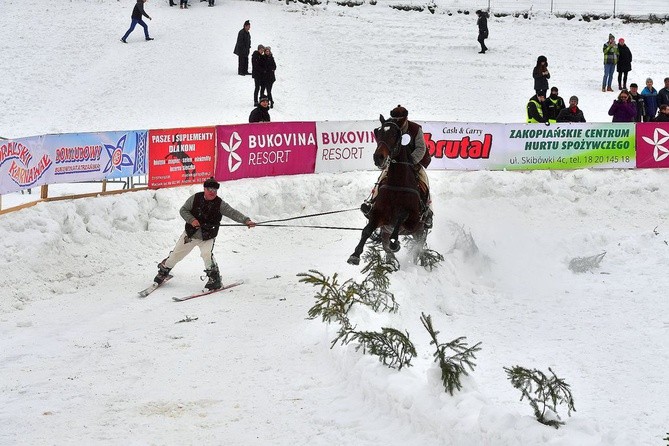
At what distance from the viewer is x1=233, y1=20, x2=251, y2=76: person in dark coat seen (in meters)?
27.3

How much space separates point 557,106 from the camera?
20906 millimetres

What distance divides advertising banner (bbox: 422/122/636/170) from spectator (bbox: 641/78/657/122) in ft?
7.84

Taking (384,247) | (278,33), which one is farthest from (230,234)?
(278,33)

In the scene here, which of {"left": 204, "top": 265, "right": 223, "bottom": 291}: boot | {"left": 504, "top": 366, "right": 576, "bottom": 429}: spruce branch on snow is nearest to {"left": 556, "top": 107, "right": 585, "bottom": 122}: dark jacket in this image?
{"left": 204, "top": 265, "right": 223, "bottom": 291}: boot

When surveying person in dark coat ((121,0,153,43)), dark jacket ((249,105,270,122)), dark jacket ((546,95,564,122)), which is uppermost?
person in dark coat ((121,0,153,43))

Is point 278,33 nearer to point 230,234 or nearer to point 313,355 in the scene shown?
point 230,234

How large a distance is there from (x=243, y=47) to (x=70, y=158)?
12670mm

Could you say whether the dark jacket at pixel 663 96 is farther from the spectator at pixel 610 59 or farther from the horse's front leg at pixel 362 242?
the horse's front leg at pixel 362 242

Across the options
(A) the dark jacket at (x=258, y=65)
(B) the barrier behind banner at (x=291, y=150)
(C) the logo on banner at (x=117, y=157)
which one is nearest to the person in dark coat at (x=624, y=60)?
(B) the barrier behind banner at (x=291, y=150)

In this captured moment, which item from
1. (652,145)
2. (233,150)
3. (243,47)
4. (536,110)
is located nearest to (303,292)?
(233,150)

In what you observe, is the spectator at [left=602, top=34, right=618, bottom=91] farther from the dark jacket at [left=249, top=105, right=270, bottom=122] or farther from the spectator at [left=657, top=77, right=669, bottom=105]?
the dark jacket at [left=249, top=105, right=270, bottom=122]

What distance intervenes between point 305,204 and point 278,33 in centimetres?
1692

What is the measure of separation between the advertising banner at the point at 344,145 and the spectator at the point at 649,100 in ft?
24.4

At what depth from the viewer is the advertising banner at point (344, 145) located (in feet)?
62.8
